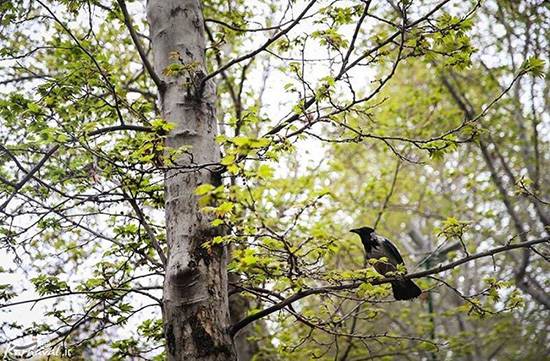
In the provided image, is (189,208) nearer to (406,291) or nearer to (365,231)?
(406,291)

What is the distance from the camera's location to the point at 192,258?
2.67 meters

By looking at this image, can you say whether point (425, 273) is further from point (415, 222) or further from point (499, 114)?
point (415, 222)

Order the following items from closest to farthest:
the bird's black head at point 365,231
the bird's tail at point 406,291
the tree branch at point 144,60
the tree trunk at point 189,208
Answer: the tree trunk at point 189,208
the tree branch at point 144,60
the bird's tail at point 406,291
the bird's black head at point 365,231

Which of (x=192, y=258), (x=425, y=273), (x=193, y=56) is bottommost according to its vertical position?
(x=425, y=273)

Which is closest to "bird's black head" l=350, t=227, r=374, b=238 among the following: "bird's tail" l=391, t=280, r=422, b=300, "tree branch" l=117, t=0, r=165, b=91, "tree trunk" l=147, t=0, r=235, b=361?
"bird's tail" l=391, t=280, r=422, b=300

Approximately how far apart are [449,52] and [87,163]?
102 inches

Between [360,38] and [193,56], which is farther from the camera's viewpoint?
[360,38]

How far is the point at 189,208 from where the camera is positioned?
281 centimetres

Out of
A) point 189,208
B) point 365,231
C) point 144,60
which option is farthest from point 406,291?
point 144,60

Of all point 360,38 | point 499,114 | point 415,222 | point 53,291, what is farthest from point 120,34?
point 415,222

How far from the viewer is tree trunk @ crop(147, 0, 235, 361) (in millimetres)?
2576

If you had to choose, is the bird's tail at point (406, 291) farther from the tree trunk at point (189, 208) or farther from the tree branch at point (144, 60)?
the tree branch at point (144, 60)

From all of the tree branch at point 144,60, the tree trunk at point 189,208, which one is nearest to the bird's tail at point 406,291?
the tree trunk at point 189,208

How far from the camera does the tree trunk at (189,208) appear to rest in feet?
8.45
